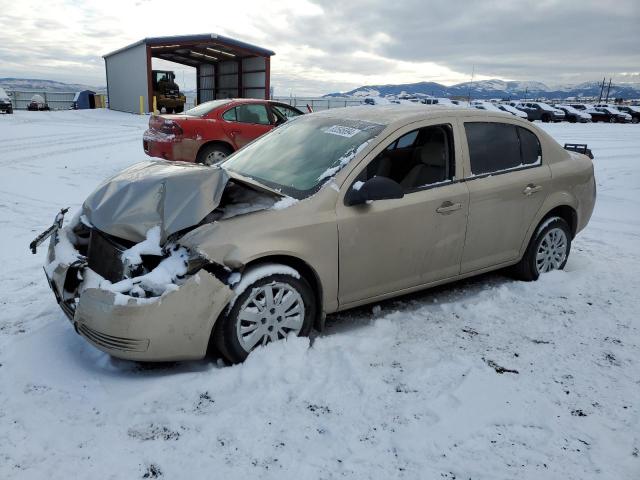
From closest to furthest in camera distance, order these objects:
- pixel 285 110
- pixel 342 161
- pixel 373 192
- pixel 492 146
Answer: pixel 373 192
pixel 342 161
pixel 492 146
pixel 285 110

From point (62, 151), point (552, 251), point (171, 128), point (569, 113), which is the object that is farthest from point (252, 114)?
point (569, 113)

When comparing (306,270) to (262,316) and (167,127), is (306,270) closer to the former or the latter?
(262,316)

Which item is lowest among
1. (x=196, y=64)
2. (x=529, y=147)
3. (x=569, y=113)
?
(x=569, y=113)

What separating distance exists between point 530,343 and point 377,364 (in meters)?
1.16

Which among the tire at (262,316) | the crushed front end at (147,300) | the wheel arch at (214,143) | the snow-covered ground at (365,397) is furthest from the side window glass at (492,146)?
the wheel arch at (214,143)

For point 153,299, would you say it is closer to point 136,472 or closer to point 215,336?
point 215,336

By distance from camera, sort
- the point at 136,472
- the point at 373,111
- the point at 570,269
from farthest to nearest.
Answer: the point at 570,269, the point at 373,111, the point at 136,472

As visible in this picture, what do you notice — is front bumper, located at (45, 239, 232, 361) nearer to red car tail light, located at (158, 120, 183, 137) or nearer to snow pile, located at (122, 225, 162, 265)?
snow pile, located at (122, 225, 162, 265)

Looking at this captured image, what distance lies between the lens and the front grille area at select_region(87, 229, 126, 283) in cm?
310

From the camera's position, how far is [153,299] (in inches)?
110

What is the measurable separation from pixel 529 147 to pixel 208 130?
6080mm

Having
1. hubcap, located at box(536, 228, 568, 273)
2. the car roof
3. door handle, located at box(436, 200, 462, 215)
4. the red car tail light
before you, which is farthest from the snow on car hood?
the red car tail light

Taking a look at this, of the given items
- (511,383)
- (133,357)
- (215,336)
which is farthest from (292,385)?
(511,383)

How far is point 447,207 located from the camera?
3.86m
